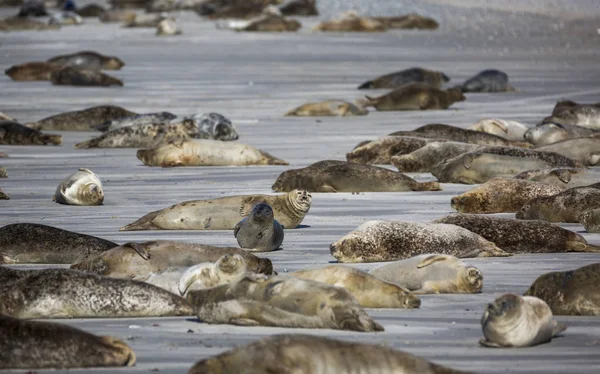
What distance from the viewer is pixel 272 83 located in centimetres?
2303

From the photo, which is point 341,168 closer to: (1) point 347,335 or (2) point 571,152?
(2) point 571,152

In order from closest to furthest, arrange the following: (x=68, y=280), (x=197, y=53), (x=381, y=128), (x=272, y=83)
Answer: (x=68, y=280), (x=381, y=128), (x=272, y=83), (x=197, y=53)

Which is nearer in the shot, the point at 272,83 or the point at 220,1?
the point at 272,83

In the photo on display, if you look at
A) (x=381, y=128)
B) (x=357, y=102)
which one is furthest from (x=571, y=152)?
(x=357, y=102)

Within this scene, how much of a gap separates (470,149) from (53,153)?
4520 mm

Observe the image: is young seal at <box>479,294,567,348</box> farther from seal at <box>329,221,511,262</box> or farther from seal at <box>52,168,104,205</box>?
seal at <box>52,168,104,205</box>

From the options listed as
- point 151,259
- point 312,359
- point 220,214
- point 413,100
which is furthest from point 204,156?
point 312,359

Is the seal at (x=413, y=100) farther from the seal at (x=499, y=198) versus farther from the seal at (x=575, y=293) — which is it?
the seal at (x=575, y=293)

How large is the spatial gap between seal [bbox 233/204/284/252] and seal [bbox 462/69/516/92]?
547 inches

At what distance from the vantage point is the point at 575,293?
236 inches

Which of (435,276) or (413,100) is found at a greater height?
(435,276)

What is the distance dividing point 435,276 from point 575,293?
767mm

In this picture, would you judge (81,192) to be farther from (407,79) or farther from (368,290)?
(407,79)

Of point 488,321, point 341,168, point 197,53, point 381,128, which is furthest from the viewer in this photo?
point 197,53
